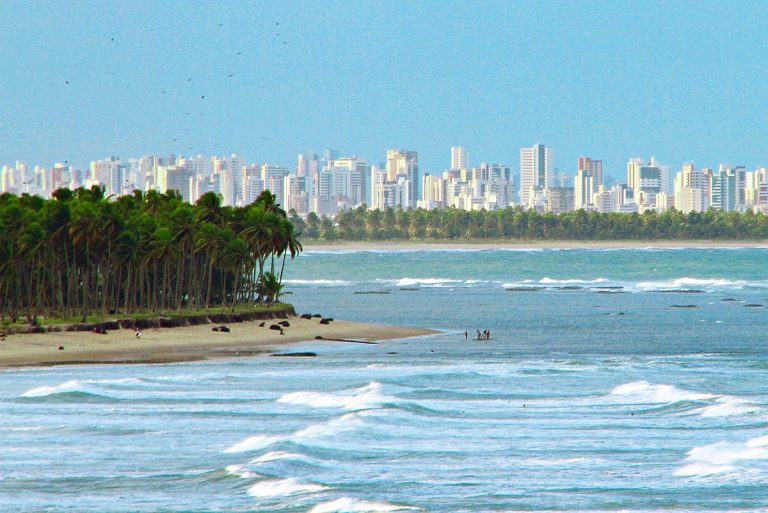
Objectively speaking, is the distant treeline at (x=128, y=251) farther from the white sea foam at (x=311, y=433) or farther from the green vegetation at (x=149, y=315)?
the white sea foam at (x=311, y=433)

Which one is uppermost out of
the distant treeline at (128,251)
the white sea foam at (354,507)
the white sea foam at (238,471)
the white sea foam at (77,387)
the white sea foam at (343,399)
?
the distant treeline at (128,251)

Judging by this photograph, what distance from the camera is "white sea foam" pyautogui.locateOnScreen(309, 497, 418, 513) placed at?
32.4 metres

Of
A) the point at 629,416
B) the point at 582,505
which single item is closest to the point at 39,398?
the point at 629,416

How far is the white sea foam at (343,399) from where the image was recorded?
50.9 metres

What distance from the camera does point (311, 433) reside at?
43906 mm

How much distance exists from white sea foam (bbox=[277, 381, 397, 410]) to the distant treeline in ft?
113

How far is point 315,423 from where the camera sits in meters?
46.1

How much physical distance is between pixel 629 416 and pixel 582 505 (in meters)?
15.5

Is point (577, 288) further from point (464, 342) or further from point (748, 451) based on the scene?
point (748, 451)

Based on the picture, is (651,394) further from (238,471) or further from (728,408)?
(238,471)

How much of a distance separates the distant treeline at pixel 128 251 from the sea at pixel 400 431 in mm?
17172

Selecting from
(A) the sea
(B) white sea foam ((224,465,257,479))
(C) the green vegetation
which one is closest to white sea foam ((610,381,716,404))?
(A) the sea

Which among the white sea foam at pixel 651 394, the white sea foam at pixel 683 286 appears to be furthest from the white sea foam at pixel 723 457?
the white sea foam at pixel 683 286

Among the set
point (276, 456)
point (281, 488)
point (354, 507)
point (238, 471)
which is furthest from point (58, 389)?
point (354, 507)
